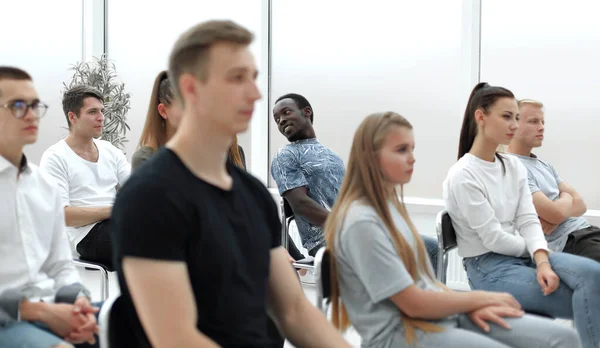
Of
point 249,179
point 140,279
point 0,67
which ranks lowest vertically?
point 140,279

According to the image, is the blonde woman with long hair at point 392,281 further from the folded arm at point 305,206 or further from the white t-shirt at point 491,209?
the folded arm at point 305,206

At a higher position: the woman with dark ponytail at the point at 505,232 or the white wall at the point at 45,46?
the white wall at the point at 45,46

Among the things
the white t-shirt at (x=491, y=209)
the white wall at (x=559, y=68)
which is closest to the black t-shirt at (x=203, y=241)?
the white t-shirt at (x=491, y=209)

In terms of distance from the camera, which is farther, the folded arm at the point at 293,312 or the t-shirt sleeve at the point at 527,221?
the t-shirt sleeve at the point at 527,221

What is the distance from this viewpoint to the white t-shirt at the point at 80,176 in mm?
3752

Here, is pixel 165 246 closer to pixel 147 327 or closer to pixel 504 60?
pixel 147 327

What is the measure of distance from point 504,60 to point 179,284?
437 centimetres

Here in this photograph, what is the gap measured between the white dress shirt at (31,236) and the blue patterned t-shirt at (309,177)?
5.91ft

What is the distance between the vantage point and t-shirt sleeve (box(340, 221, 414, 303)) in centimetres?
201

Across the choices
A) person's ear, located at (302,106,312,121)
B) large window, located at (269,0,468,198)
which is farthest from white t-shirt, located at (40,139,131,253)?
large window, located at (269,0,468,198)

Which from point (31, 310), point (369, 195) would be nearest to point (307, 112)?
point (369, 195)

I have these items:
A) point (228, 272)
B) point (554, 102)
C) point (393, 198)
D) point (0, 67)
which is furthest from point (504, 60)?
point (228, 272)

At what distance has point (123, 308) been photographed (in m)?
1.53

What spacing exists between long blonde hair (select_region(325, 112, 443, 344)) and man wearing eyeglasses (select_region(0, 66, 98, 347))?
714mm
